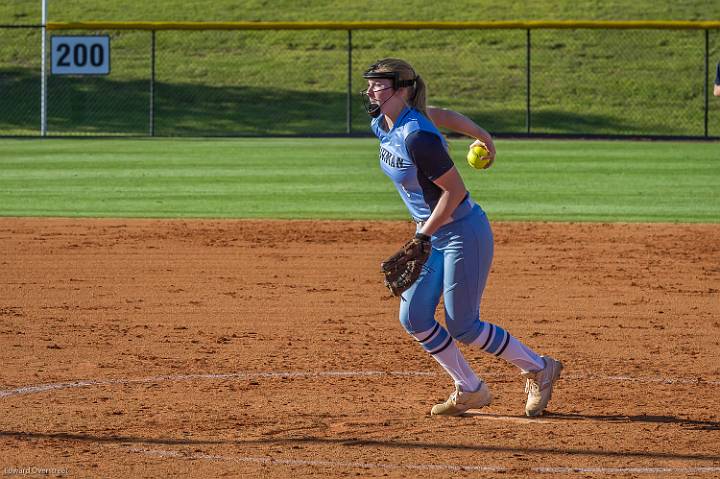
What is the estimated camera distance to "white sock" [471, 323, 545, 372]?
6457 mm

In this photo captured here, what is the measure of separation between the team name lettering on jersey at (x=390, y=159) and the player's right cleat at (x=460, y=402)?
4.15ft

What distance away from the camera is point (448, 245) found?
248 inches

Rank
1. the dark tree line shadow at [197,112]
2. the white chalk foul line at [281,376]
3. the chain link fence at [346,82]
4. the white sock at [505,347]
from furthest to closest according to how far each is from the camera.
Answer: the chain link fence at [346,82], the dark tree line shadow at [197,112], the white chalk foul line at [281,376], the white sock at [505,347]

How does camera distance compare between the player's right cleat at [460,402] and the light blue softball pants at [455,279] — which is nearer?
the light blue softball pants at [455,279]

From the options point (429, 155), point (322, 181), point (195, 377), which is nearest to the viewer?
point (429, 155)

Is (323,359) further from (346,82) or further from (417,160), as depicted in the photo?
(346,82)

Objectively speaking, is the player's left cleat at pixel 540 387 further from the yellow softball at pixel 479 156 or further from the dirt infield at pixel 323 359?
the yellow softball at pixel 479 156

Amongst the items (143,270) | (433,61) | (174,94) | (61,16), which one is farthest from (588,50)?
(143,270)

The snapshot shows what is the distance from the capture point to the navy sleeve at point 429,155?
599cm

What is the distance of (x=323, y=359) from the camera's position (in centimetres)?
803

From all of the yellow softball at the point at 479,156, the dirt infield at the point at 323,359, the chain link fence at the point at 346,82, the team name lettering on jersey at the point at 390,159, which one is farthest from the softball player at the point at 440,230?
the chain link fence at the point at 346,82

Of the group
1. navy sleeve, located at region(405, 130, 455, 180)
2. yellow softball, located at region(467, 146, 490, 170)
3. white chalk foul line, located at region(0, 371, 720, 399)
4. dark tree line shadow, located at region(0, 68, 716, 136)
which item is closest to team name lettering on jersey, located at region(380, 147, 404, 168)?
navy sleeve, located at region(405, 130, 455, 180)

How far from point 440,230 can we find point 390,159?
46cm

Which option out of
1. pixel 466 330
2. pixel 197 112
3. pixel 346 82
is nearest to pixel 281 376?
pixel 466 330
